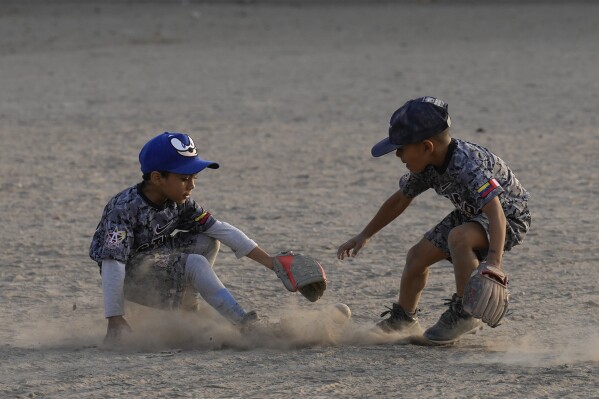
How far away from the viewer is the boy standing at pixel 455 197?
14.3 feet

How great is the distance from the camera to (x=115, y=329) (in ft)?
15.2

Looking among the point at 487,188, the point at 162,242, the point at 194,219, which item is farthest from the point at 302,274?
the point at 487,188

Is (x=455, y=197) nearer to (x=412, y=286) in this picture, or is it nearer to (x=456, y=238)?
(x=456, y=238)

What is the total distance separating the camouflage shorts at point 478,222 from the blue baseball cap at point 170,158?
0.96 meters

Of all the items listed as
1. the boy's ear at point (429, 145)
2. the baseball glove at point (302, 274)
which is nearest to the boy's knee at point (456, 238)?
the boy's ear at point (429, 145)

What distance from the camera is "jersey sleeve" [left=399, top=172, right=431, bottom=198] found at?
4730mm

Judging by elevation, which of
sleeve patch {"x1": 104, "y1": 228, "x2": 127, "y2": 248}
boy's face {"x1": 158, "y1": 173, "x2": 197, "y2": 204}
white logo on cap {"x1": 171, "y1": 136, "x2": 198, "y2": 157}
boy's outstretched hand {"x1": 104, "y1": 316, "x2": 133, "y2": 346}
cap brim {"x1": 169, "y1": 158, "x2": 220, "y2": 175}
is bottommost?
boy's outstretched hand {"x1": 104, "y1": 316, "x2": 133, "y2": 346}

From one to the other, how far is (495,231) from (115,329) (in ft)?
5.06

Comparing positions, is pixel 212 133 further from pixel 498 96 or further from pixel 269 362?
pixel 269 362

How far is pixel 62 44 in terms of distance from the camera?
17.7 meters

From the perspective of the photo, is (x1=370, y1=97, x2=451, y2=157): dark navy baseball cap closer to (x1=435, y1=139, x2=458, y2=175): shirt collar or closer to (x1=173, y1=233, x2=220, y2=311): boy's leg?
(x1=435, y1=139, x2=458, y2=175): shirt collar

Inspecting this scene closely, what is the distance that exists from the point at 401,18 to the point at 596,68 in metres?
7.20

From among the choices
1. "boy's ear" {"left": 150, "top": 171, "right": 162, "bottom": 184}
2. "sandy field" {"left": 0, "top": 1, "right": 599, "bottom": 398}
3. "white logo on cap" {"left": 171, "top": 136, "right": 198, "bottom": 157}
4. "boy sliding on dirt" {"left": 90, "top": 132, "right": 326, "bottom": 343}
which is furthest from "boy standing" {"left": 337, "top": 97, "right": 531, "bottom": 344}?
"boy's ear" {"left": 150, "top": 171, "right": 162, "bottom": 184}

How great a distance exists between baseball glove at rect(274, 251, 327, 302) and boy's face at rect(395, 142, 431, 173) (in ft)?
1.92
